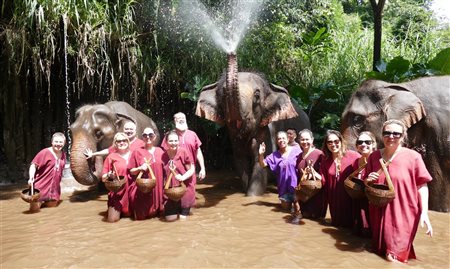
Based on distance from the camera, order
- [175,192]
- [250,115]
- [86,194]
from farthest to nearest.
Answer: [86,194] < [250,115] < [175,192]

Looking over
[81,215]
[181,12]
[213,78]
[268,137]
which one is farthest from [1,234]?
[181,12]

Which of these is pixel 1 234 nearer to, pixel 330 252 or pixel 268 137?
pixel 330 252

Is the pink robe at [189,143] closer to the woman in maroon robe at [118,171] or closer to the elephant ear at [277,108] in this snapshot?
the woman in maroon robe at [118,171]

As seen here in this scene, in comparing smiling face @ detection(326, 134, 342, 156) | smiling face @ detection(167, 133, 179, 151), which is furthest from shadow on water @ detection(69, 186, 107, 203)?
smiling face @ detection(326, 134, 342, 156)

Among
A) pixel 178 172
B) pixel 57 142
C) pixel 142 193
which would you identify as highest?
pixel 57 142

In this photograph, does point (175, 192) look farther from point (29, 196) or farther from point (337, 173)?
point (29, 196)

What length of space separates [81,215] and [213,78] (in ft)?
15.7

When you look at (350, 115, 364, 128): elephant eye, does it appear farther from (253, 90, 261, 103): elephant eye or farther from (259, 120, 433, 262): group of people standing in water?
(253, 90, 261, 103): elephant eye

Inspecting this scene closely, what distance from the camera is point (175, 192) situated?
161 inches

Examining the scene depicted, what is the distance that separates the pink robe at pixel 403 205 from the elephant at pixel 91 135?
3.54 metres

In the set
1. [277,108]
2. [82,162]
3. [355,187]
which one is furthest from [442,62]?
[82,162]

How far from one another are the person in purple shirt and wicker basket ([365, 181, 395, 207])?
1.53m

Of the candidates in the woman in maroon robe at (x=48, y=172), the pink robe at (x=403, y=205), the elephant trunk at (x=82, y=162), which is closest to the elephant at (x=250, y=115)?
the elephant trunk at (x=82, y=162)

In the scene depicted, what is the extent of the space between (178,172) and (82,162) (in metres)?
1.42
